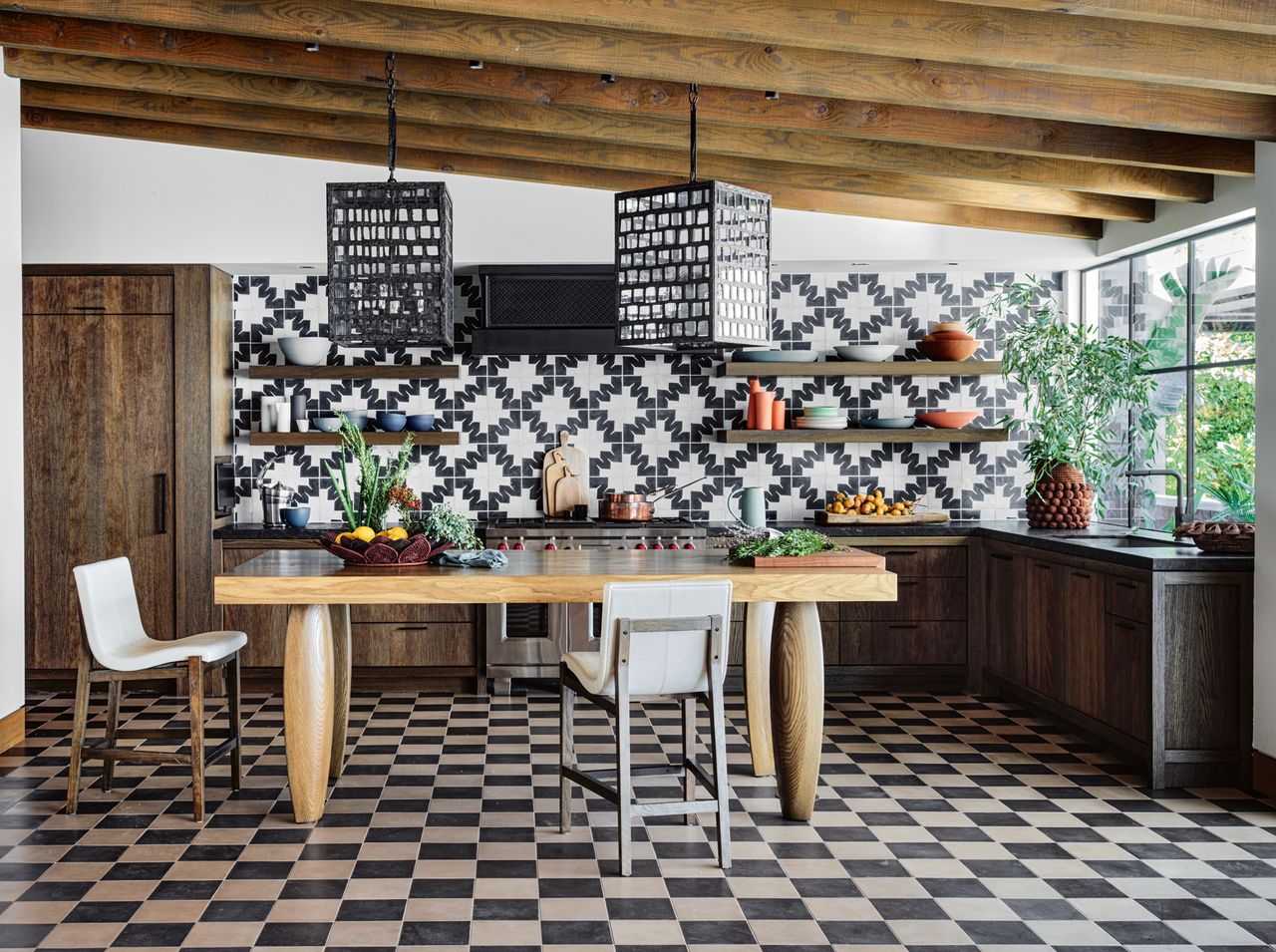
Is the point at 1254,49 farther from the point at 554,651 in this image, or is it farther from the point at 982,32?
the point at 554,651

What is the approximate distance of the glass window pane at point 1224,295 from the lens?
562 centimetres

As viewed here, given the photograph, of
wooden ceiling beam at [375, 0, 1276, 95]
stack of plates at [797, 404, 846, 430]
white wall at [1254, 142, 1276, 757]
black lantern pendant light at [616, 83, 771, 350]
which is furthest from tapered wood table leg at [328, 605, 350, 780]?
white wall at [1254, 142, 1276, 757]

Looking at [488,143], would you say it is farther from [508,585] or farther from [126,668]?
[126,668]

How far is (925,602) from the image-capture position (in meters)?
6.72

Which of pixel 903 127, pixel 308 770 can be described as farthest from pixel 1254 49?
pixel 308 770

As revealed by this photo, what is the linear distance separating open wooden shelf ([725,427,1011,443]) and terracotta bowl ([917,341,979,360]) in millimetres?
463

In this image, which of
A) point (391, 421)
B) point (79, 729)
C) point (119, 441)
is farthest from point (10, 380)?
point (391, 421)

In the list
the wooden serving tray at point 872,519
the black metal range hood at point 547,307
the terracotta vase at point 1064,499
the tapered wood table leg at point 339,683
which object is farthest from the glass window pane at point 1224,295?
the tapered wood table leg at point 339,683

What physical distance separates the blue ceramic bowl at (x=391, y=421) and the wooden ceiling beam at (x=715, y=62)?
114 inches

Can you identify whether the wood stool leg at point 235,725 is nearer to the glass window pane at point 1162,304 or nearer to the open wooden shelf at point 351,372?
the open wooden shelf at point 351,372

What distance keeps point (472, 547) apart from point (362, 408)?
2755 millimetres

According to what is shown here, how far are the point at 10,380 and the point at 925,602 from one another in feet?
16.5

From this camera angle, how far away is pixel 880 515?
6.97m

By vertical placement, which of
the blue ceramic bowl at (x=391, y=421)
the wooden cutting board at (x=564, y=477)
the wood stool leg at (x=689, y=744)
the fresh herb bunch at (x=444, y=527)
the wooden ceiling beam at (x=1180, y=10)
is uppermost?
the wooden ceiling beam at (x=1180, y=10)
